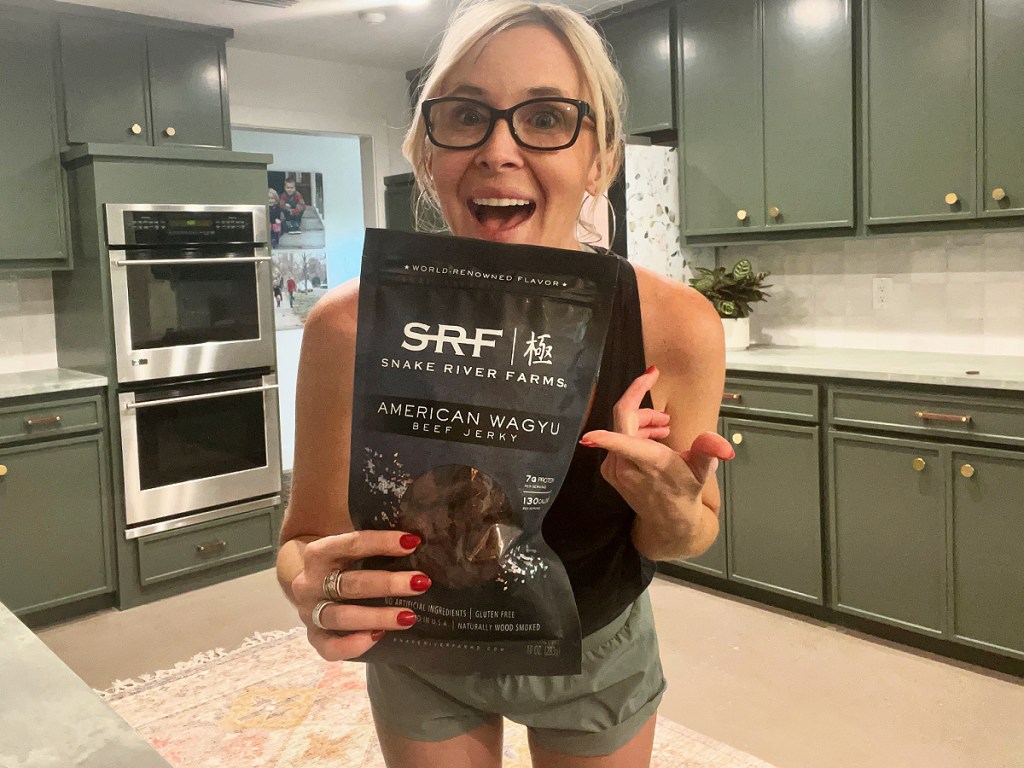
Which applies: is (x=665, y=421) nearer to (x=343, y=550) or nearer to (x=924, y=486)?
(x=343, y=550)

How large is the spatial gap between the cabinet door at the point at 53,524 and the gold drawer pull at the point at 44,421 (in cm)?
7

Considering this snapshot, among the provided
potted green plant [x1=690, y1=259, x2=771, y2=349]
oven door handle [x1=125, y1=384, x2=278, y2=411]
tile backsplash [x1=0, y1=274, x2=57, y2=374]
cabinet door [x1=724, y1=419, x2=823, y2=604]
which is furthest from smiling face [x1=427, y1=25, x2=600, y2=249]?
tile backsplash [x1=0, y1=274, x2=57, y2=374]

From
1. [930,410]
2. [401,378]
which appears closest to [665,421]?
[401,378]

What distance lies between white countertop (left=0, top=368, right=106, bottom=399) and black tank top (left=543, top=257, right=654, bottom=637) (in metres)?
2.78

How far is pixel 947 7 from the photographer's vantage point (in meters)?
2.72

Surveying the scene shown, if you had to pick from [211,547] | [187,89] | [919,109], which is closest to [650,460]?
[919,109]

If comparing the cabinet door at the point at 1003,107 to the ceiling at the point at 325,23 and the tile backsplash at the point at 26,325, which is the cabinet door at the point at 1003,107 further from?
the tile backsplash at the point at 26,325

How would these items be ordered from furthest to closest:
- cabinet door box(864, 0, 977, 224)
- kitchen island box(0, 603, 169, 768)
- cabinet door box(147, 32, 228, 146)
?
cabinet door box(147, 32, 228, 146) → cabinet door box(864, 0, 977, 224) → kitchen island box(0, 603, 169, 768)

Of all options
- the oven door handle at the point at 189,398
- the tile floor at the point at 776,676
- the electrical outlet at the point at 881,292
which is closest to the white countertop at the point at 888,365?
the electrical outlet at the point at 881,292

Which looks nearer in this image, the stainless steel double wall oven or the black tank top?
the black tank top

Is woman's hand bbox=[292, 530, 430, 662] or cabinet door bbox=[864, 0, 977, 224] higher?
cabinet door bbox=[864, 0, 977, 224]

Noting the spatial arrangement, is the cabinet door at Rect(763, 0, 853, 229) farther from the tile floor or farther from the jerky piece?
the jerky piece

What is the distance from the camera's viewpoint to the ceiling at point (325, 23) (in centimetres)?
354

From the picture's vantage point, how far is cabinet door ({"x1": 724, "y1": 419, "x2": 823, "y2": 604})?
9.69 feet
